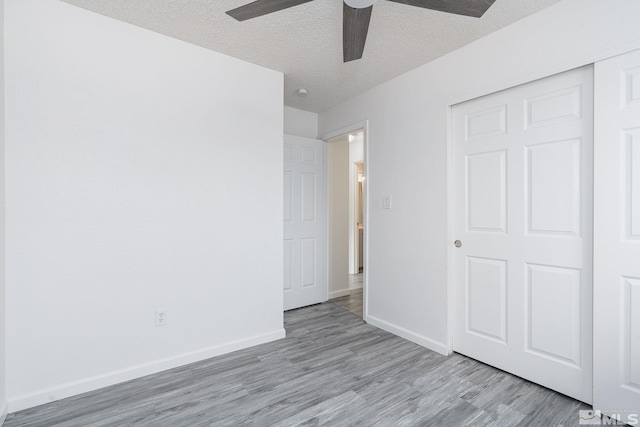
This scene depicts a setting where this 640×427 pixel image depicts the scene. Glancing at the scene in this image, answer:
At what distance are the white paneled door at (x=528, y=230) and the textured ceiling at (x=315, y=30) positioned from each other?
0.51 m

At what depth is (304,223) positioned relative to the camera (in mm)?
3699

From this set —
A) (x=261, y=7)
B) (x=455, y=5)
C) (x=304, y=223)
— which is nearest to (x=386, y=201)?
(x=304, y=223)

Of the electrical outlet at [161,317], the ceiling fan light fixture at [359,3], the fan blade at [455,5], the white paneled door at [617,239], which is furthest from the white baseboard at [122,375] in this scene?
the fan blade at [455,5]

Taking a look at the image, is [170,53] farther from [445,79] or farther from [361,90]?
[445,79]

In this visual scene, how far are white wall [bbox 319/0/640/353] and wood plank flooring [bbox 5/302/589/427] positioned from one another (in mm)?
440

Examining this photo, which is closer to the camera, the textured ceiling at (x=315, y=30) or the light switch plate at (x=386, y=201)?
the textured ceiling at (x=315, y=30)

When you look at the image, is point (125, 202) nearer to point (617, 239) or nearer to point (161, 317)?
point (161, 317)

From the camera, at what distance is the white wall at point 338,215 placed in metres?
4.05

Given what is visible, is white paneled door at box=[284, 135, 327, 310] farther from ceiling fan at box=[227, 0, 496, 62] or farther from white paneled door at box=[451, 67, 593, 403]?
ceiling fan at box=[227, 0, 496, 62]

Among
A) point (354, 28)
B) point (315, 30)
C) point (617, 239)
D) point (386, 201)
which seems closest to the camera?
point (617, 239)

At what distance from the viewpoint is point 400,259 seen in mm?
2844

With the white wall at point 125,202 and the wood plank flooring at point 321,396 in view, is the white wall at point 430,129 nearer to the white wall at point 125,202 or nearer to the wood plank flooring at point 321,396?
the wood plank flooring at point 321,396

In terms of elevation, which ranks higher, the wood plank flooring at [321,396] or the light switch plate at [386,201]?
the light switch plate at [386,201]

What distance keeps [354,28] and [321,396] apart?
86.7 inches
